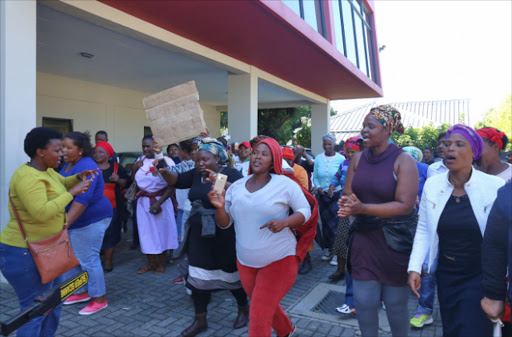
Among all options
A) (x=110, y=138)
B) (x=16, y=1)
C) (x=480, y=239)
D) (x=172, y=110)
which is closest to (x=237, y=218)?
(x=172, y=110)

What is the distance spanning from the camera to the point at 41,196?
295cm

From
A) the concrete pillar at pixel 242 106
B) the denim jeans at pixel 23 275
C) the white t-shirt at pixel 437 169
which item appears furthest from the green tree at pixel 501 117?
the denim jeans at pixel 23 275

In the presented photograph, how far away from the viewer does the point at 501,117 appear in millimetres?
51188

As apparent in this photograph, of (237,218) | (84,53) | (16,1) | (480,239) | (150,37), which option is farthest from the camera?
(84,53)

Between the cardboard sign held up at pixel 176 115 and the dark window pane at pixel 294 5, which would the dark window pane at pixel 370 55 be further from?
the cardboard sign held up at pixel 176 115

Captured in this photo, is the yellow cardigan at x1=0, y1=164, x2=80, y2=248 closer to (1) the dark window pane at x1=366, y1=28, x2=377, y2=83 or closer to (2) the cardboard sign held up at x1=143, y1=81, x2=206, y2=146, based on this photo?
(2) the cardboard sign held up at x1=143, y1=81, x2=206, y2=146

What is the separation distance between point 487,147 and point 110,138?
12209 millimetres

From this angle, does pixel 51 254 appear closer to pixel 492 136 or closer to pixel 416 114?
pixel 492 136

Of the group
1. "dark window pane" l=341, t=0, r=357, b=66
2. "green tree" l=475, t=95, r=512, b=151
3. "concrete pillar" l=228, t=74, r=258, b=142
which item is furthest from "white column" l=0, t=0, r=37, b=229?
"green tree" l=475, t=95, r=512, b=151

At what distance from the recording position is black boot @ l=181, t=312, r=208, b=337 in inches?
153

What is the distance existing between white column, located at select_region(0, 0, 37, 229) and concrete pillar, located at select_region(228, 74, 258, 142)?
5.76m

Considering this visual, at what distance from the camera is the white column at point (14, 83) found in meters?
4.80

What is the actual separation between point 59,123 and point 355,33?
10880 millimetres

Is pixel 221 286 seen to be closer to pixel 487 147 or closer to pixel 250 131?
pixel 487 147
